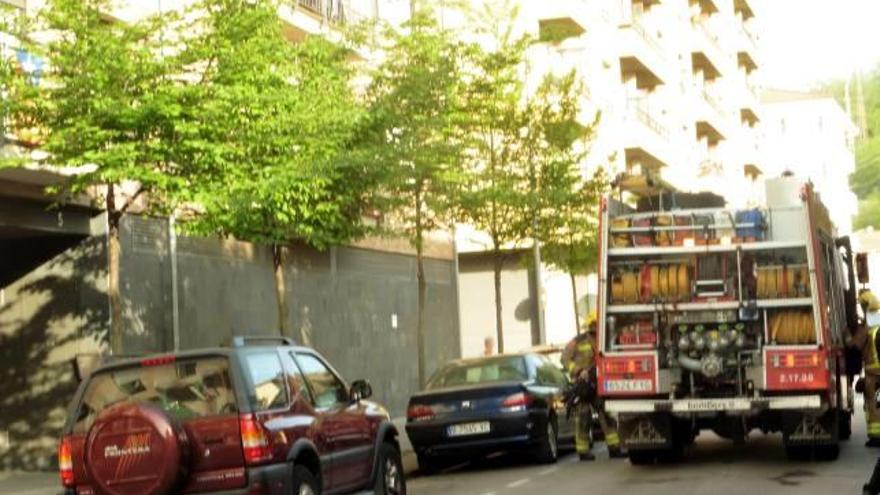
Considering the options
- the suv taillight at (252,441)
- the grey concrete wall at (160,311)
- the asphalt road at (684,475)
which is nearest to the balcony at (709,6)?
the grey concrete wall at (160,311)

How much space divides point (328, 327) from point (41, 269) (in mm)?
8596

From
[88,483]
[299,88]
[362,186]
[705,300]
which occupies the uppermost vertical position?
[299,88]

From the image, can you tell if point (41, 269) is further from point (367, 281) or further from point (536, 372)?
point (367, 281)

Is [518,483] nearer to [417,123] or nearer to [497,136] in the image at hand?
[417,123]

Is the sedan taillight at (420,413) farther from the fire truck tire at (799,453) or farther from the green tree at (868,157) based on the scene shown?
the green tree at (868,157)

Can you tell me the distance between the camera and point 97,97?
15.9 metres

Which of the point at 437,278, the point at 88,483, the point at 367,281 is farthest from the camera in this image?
the point at 437,278

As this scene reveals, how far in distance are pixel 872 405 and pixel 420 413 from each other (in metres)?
5.47

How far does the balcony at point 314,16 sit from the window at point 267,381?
14865 mm

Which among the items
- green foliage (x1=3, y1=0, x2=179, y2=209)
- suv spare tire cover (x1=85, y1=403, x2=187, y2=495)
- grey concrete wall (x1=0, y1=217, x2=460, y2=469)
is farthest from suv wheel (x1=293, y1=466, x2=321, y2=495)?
grey concrete wall (x1=0, y1=217, x2=460, y2=469)

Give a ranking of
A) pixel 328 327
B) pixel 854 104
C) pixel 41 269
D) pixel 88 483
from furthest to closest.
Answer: pixel 854 104 < pixel 328 327 < pixel 41 269 < pixel 88 483

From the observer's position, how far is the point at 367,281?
101ft

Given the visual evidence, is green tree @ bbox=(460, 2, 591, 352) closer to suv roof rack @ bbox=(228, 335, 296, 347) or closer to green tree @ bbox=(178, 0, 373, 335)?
green tree @ bbox=(178, 0, 373, 335)

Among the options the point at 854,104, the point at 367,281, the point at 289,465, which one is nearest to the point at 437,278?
the point at 367,281
